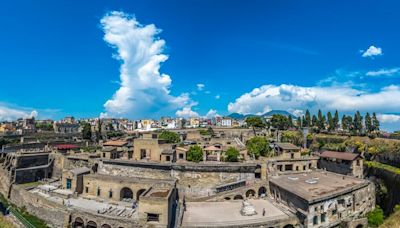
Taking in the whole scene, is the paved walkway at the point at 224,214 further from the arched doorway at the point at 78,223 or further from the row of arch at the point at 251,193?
the arched doorway at the point at 78,223

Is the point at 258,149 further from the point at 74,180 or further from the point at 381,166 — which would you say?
the point at 74,180

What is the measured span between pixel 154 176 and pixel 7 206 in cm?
2025

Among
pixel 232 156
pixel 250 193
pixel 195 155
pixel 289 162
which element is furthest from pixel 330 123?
pixel 195 155

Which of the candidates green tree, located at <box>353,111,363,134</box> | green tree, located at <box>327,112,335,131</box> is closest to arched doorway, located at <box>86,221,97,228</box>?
green tree, located at <box>353,111,363,134</box>

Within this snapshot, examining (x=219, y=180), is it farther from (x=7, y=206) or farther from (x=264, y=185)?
(x=7, y=206)

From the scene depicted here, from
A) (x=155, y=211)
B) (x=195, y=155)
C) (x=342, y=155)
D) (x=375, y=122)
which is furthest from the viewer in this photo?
(x=375, y=122)

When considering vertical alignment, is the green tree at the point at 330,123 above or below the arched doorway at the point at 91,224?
above

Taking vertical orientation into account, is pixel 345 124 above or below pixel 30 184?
above

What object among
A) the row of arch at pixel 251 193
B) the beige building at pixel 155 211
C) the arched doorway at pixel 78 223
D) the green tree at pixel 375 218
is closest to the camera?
the beige building at pixel 155 211

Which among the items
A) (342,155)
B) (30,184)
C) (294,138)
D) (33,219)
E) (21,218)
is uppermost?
(294,138)

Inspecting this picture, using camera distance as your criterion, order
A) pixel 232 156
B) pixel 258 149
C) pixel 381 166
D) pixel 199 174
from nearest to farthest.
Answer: pixel 199 174, pixel 381 166, pixel 232 156, pixel 258 149

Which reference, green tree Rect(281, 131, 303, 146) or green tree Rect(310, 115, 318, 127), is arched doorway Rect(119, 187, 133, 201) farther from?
green tree Rect(310, 115, 318, 127)

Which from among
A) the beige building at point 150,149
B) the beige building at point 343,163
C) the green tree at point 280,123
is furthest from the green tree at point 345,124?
the beige building at point 150,149

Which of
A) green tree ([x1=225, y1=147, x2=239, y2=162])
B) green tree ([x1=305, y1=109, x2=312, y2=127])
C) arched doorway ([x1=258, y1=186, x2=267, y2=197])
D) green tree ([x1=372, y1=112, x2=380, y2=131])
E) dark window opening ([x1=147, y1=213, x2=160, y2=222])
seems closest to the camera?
dark window opening ([x1=147, y1=213, x2=160, y2=222])
